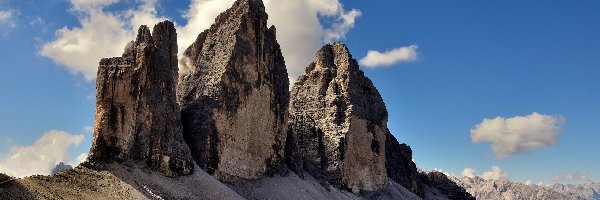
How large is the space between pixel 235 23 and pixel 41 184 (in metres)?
32.4

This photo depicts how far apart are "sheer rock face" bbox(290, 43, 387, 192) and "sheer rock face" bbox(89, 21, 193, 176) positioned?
31.2 meters

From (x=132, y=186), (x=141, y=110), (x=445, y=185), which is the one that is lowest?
(x=132, y=186)

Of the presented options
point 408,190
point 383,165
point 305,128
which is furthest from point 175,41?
point 408,190

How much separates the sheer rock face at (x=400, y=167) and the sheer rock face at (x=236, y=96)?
4519cm

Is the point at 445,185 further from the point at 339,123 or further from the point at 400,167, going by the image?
the point at 339,123

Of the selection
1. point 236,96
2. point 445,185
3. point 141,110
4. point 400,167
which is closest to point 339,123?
point 236,96

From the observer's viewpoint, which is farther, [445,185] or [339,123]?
[445,185]

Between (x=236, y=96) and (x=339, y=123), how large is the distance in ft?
88.1

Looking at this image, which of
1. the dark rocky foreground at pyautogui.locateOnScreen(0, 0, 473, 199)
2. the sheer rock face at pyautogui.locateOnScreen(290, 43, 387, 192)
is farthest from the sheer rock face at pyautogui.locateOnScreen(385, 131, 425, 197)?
the sheer rock face at pyautogui.locateOnScreen(290, 43, 387, 192)

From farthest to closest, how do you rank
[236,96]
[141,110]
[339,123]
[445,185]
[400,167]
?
[445,185] → [400,167] → [339,123] → [236,96] → [141,110]

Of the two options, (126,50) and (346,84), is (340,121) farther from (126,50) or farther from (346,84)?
(126,50)

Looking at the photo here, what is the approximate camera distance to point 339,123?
87750mm

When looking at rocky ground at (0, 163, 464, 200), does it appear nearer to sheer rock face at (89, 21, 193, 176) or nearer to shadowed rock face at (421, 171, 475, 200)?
sheer rock face at (89, 21, 193, 176)

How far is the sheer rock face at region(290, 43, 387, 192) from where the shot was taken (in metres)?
85.4
